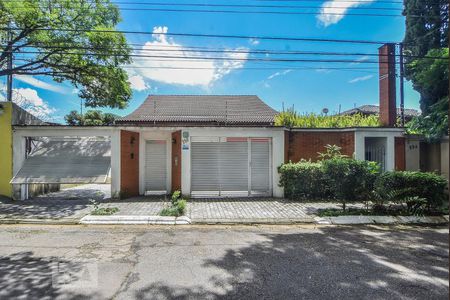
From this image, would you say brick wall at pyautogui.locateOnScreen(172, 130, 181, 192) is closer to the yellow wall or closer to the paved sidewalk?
the paved sidewalk

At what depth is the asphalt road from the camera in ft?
12.3

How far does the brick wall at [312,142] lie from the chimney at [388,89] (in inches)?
142

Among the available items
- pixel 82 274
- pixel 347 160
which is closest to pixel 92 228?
pixel 82 274

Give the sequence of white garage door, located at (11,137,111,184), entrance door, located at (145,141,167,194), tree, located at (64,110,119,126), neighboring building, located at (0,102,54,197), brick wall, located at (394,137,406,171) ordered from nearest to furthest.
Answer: white garage door, located at (11,137,111,184) → neighboring building, located at (0,102,54,197) → brick wall, located at (394,137,406,171) → entrance door, located at (145,141,167,194) → tree, located at (64,110,119,126)

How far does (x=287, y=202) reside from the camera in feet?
34.0

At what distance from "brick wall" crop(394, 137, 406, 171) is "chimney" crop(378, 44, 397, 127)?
2.00 meters

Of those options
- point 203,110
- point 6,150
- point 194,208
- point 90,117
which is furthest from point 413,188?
point 90,117

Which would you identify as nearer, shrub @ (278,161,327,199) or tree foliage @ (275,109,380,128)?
shrub @ (278,161,327,199)

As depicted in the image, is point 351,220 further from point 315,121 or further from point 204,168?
point 315,121

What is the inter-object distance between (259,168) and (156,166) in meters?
4.84

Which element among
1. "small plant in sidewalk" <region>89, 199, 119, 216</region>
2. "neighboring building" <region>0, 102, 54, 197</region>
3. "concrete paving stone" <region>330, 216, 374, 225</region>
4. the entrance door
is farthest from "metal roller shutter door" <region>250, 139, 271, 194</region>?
"neighboring building" <region>0, 102, 54, 197</region>

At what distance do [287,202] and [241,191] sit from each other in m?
2.11

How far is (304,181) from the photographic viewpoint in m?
10.8

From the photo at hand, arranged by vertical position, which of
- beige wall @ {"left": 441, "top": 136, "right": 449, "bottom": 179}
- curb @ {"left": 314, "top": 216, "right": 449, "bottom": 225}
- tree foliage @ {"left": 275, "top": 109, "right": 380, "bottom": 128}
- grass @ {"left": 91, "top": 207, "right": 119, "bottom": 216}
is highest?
tree foliage @ {"left": 275, "top": 109, "right": 380, "bottom": 128}
